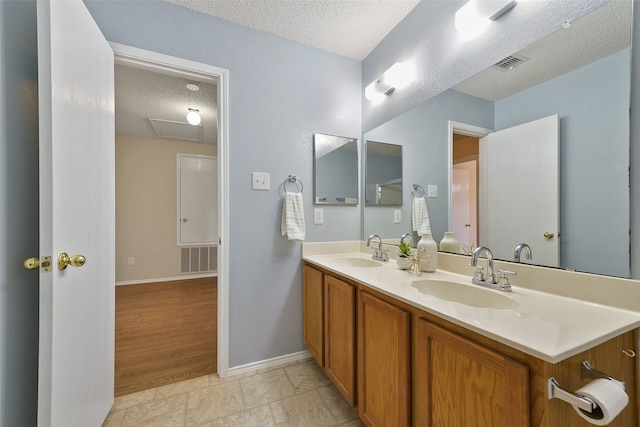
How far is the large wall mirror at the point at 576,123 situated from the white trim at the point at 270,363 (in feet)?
4.63

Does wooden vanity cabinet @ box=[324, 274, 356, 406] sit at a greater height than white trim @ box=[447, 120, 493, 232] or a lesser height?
lesser

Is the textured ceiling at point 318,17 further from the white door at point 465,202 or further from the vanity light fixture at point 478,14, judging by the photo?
the white door at point 465,202

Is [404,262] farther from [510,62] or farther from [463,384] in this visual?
[510,62]

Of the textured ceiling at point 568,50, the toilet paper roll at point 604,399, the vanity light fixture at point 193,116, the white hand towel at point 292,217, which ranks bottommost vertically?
the toilet paper roll at point 604,399

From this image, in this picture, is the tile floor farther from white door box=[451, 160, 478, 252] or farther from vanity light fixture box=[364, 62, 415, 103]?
vanity light fixture box=[364, 62, 415, 103]

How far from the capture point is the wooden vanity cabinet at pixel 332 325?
1.22 meters

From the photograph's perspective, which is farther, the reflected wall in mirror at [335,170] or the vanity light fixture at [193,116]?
the vanity light fixture at [193,116]

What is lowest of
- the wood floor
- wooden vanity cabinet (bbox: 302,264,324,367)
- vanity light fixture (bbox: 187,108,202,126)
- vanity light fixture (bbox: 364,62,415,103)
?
the wood floor

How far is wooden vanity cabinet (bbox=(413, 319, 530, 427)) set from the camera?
0.59 metres

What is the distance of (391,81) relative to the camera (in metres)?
1.72

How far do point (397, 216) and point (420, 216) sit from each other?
0.21m

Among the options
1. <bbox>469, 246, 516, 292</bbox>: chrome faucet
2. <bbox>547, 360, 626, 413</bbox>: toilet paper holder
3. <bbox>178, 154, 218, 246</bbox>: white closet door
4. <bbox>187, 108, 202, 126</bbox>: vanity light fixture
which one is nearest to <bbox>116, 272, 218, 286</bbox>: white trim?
<bbox>178, 154, 218, 246</bbox>: white closet door

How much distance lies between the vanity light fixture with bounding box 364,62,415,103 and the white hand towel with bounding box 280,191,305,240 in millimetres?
968

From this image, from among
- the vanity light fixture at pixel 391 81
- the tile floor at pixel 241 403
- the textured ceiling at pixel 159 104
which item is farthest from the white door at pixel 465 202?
the textured ceiling at pixel 159 104
